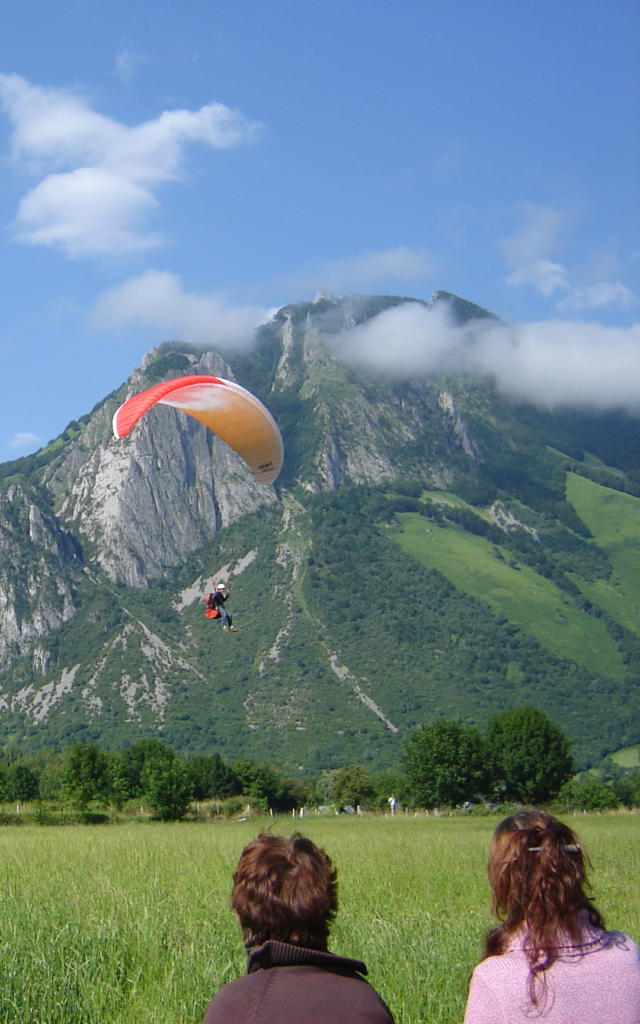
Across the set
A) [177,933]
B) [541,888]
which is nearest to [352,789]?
[177,933]

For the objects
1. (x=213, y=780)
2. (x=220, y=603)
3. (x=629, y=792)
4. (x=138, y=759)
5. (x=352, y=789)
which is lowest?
(x=629, y=792)

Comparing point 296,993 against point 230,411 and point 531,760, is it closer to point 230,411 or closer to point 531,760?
point 230,411

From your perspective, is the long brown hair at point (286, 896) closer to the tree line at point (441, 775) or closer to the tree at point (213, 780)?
the tree line at point (441, 775)

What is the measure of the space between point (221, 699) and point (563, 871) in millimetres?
164360

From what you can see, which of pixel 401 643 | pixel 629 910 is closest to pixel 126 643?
pixel 401 643

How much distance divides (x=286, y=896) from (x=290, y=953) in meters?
0.24

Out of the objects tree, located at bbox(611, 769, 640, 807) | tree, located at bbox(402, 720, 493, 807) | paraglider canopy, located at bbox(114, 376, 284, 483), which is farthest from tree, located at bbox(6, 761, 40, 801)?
paraglider canopy, located at bbox(114, 376, 284, 483)

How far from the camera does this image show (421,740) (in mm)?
80438

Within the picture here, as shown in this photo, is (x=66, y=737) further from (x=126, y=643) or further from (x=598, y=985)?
(x=598, y=985)

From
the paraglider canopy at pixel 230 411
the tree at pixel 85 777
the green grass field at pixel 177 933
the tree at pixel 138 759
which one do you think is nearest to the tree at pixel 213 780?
the tree at pixel 138 759

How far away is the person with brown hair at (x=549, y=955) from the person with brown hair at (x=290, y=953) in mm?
558

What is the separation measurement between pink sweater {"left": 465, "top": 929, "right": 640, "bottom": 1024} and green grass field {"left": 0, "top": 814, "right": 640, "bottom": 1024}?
5.07 metres

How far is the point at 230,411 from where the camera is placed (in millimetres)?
18281

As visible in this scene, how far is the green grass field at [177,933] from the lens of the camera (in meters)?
9.17
